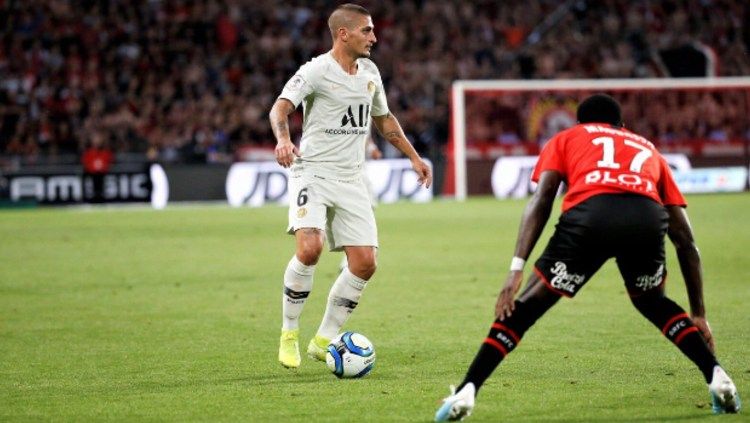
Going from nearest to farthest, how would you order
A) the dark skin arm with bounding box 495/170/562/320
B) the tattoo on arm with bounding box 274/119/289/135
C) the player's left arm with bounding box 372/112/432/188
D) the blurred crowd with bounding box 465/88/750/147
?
the dark skin arm with bounding box 495/170/562/320 → the tattoo on arm with bounding box 274/119/289/135 → the player's left arm with bounding box 372/112/432/188 → the blurred crowd with bounding box 465/88/750/147

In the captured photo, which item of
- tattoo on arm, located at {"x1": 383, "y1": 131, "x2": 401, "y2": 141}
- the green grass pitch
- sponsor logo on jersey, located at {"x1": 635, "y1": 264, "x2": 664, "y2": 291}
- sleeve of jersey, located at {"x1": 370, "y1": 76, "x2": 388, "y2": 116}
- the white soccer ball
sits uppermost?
sleeve of jersey, located at {"x1": 370, "y1": 76, "x2": 388, "y2": 116}

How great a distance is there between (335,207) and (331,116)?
0.61 meters

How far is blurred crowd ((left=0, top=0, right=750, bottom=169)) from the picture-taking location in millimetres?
31438

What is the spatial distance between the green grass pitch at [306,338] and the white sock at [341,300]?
29 centimetres

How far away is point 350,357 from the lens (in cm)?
812

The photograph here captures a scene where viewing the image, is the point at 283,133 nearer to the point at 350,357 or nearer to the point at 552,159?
the point at 350,357

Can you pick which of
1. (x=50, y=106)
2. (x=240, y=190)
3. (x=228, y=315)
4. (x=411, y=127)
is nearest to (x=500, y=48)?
(x=411, y=127)

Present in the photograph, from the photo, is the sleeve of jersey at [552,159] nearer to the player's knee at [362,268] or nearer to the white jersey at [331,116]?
the player's knee at [362,268]

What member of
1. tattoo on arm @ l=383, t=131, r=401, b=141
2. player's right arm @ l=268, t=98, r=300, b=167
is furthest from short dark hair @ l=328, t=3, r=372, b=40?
tattoo on arm @ l=383, t=131, r=401, b=141

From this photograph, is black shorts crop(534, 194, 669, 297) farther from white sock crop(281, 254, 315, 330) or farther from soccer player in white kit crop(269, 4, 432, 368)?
white sock crop(281, 254, 315, 330)

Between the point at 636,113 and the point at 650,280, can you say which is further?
the point at 636,113

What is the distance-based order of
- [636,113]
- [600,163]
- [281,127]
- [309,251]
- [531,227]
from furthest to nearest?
[636,113], [309,251], [281,127], [600,163], [531,227]

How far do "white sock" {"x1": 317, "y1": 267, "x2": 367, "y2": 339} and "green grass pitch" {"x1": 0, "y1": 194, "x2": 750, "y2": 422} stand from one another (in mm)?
290

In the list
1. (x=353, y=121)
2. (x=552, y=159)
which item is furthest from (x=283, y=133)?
(x=552, y=159)
